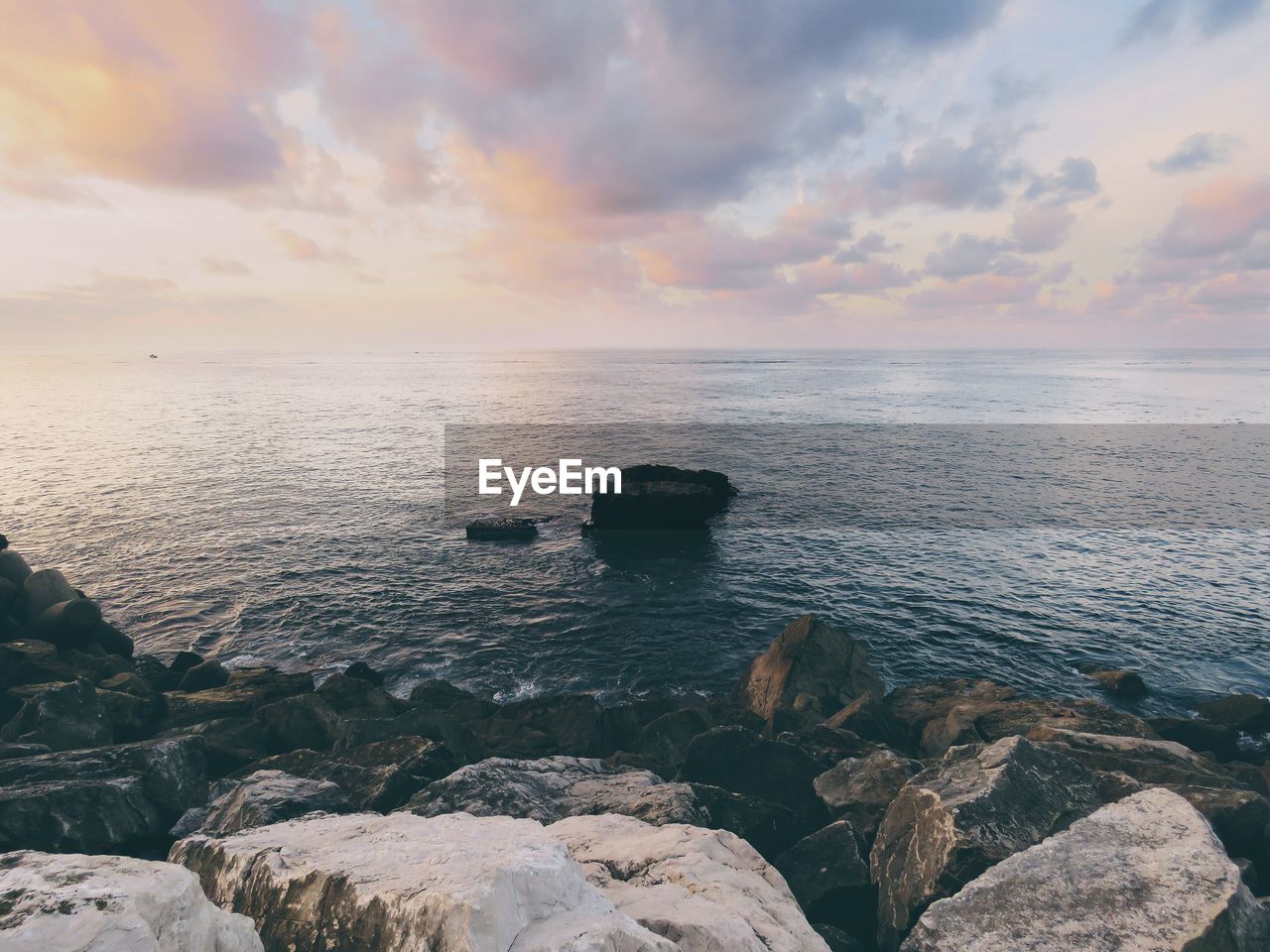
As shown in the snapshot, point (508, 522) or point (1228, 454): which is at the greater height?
point (1228, 454)

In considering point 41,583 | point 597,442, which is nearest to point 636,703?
point 41,583

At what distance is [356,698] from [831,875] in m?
20.4

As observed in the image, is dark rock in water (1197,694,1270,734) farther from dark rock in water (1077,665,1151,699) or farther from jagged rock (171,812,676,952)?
jagged rock (171,812,676,952)

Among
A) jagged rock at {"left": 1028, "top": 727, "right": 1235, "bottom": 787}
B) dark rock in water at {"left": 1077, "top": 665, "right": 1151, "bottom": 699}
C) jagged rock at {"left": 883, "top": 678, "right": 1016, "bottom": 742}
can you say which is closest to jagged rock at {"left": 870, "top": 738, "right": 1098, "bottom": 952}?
jagged rock at {"left": 1028, "top": 727, "right": 1235, "bottom": 787}

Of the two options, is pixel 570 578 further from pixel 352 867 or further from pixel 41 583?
pixel 352 867

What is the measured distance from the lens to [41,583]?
30766mm

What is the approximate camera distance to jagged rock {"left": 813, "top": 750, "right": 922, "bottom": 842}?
14.6m

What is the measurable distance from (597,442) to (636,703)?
67.1 metres

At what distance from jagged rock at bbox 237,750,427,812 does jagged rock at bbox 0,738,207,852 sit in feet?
7.00

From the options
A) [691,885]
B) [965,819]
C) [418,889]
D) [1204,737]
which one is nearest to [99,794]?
[418,889]

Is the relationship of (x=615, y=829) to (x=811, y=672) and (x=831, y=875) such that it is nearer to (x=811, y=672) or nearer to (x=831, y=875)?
(x=831, y=875)

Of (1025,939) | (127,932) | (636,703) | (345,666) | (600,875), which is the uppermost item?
(127,932)

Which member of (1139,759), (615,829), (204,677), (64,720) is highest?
(615,829)

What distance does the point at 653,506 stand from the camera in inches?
1998
